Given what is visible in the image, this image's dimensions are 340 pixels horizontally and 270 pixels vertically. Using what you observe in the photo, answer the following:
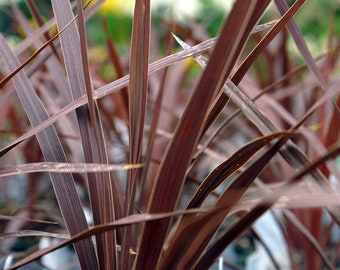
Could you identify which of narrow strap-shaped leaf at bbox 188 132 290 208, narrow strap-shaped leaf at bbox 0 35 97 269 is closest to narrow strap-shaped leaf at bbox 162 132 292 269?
narrow strap-shaped leaf at bbox 188 132 290 208

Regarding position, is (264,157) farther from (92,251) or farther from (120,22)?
(120,22)

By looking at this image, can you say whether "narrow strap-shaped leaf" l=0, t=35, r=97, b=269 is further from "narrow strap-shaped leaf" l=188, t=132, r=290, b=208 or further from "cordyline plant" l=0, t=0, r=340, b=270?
"narrow strap-shaped leaf" l=188, t=132, r=290, b=208

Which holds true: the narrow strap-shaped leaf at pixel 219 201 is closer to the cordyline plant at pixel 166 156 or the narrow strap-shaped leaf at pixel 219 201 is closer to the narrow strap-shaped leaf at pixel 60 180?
the cordyline plant at pixel 166 156

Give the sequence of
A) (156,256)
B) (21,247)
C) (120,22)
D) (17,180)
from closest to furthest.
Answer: (156,256), (21,247), (17,180), (120,22)

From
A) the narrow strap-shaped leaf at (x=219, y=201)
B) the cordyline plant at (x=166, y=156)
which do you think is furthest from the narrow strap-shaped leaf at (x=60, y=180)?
the narrow strap-shaped leaf at (x=219, y=201)

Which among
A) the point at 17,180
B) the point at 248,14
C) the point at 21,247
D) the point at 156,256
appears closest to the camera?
the point at 248,14

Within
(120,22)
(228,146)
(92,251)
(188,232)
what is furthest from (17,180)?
(120,22)

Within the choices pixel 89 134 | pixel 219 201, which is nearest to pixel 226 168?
pixel 219 201
